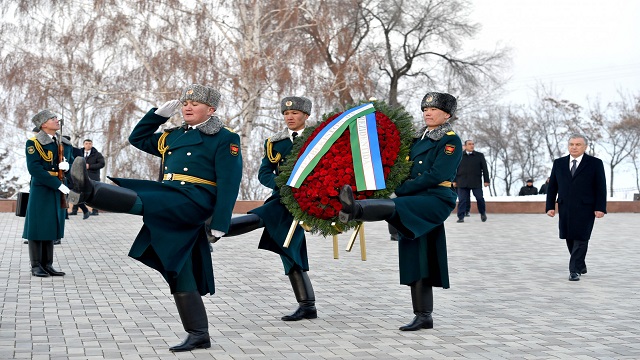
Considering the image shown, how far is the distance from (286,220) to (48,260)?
4280 millimetres

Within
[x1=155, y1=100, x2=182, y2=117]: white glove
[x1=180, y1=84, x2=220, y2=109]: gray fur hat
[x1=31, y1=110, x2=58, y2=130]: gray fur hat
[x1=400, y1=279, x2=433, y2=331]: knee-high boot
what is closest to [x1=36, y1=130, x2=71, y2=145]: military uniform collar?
[x1=31, y1=110, x2=58, y2=130]: gray fur hat

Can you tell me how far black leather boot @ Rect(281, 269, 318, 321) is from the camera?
334 inches

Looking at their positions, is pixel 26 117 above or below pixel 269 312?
above

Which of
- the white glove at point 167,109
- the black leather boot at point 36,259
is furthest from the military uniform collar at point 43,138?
the white glove at point 167,109

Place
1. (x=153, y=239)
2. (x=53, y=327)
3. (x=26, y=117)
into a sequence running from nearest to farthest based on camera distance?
(x=153, y=239), (x=53, y=327), (x=26, y=117)

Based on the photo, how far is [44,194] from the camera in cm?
1152

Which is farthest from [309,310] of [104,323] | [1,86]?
[1,86]

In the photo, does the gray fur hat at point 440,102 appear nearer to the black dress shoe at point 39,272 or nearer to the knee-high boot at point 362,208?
Answer: the knee-high boot at point 362,208

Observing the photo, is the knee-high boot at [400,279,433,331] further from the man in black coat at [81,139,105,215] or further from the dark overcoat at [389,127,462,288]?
the man in black coat at [81,139,105,215]

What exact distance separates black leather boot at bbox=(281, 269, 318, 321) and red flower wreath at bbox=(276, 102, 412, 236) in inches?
Answer: 33.5

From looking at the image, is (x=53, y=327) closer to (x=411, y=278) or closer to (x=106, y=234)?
(x=411, y=278)

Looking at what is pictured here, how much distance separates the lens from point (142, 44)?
3384 centimetres

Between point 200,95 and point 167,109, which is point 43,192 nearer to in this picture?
point 167,109

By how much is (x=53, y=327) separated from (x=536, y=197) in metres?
23.1
